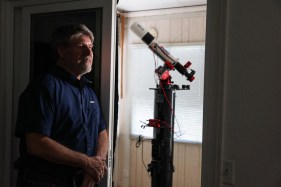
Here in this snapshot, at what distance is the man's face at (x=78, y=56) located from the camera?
1.66 m

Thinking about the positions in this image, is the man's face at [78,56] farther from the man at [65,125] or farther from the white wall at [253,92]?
the white wall at [253,92]

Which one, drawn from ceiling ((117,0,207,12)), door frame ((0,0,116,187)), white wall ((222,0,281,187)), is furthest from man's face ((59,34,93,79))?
ceiling ((117,0,207,12))

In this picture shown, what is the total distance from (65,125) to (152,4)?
209cm

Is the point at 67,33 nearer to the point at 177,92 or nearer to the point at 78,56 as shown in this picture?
the point at 78,56

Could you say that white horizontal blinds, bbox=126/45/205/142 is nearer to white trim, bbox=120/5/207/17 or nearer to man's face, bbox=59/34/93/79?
white trim, bbox=120/5/207/17

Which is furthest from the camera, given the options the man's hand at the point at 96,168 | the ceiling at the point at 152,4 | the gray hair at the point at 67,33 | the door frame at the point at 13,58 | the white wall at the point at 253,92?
the ceiling at the point at 152,4

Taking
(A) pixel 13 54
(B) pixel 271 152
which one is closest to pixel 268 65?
(B) pixel 271 152

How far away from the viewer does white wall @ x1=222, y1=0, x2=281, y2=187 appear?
1.17 metres

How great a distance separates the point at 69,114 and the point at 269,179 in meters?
1.01

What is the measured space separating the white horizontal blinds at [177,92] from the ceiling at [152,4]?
45cm

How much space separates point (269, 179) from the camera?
3.90 ft

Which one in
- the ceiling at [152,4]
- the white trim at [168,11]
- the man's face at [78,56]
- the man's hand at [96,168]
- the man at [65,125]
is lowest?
the man's hand at [96,168]

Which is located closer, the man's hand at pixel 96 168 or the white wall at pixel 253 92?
the white wall at pixel 253 92

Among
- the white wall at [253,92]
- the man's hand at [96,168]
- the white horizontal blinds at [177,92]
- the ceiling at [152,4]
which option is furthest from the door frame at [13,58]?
the white horizontal blinds at [177,92]
